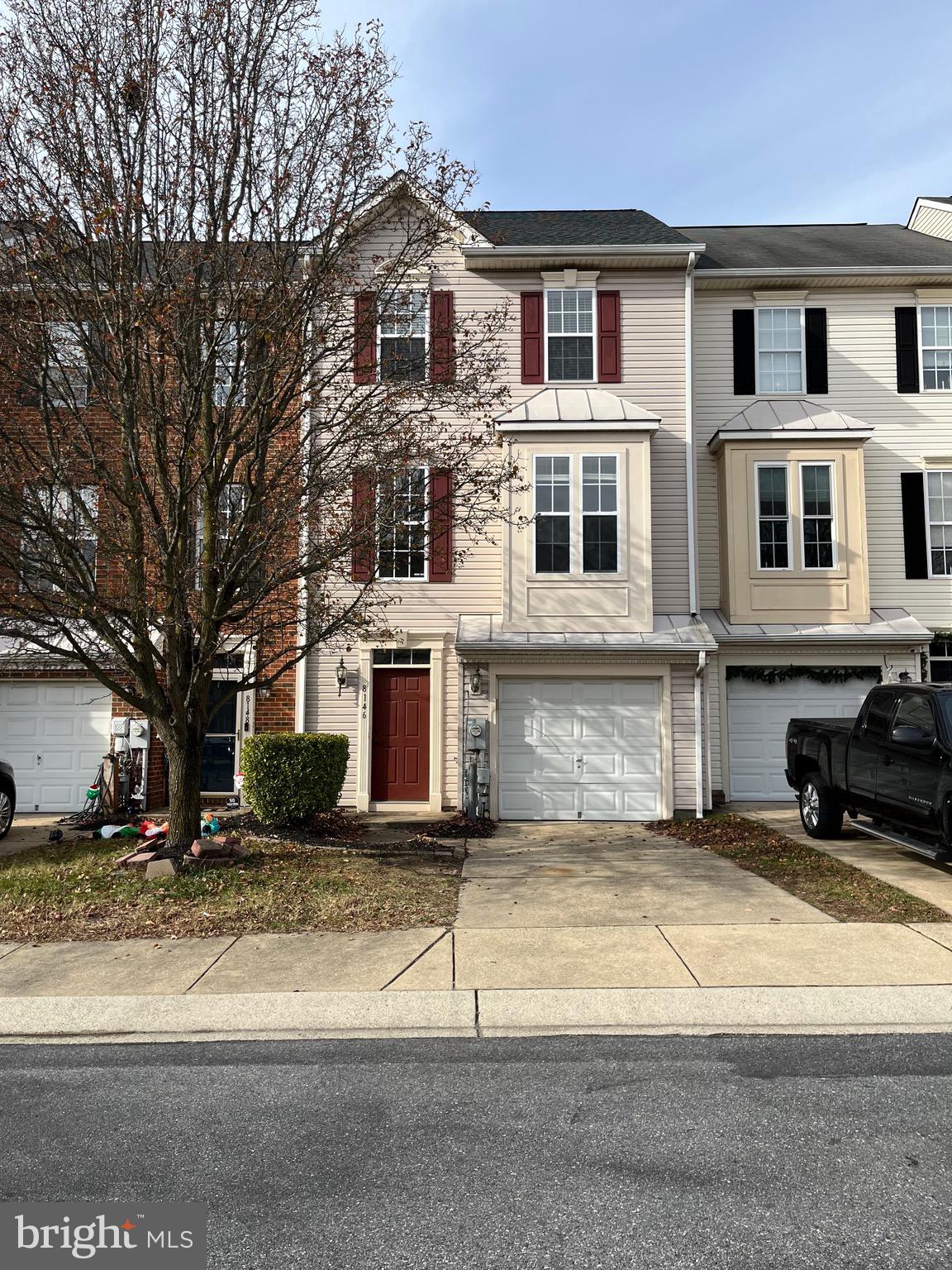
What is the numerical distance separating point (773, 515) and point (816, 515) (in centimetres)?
75

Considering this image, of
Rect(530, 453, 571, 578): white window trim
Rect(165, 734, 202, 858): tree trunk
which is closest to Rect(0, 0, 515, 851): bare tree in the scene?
Rect(165, 734, 202, 858): tree trunk

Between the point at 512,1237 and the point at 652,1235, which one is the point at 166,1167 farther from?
the point at 652,1235

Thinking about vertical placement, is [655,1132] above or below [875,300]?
below

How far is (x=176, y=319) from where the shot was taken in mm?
8273

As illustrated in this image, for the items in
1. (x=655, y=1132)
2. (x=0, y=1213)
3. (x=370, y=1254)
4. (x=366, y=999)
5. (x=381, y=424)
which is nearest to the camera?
(x=370, y=1254)

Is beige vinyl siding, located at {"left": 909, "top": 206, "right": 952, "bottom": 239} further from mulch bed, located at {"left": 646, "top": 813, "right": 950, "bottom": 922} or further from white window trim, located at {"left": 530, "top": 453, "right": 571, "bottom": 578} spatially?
mulch bed, located at {"left": 646, "top": 813, "right": 950, "bottom": 922}

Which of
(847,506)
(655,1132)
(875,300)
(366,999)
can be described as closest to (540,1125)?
(655,1132)

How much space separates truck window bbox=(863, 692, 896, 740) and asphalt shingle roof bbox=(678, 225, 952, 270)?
9408 millimetres

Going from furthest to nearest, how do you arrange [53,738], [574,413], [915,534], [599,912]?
1. [915,534]
2. [53,738]
3. [574,413]
4. [599,912]

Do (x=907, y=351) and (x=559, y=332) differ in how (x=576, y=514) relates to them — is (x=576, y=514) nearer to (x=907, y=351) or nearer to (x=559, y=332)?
(x=559, y=332)

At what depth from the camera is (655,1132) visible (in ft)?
13.0

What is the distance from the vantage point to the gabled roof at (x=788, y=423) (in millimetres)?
14953

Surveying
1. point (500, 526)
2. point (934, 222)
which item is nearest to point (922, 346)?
point (934, 222)

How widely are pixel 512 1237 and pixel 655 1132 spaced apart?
42.4 inches
